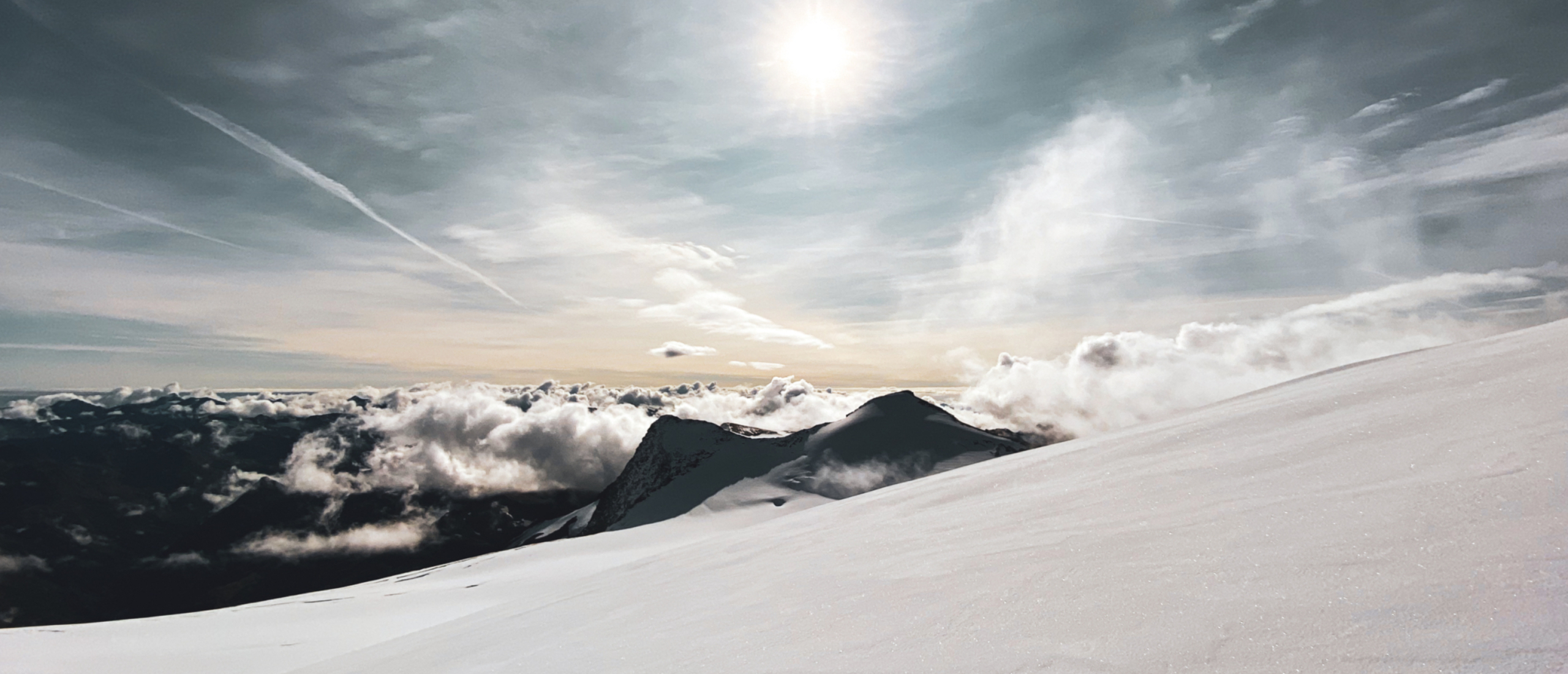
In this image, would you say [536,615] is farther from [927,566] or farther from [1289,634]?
[1289,634]

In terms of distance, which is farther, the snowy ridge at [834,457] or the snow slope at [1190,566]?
the snowy ridge at [834,457]

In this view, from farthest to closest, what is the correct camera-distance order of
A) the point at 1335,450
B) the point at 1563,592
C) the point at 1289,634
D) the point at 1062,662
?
1. the point at 1335,450
2. the point at 1062,662
3. the point at 1289,634
4. the point at 1563,592

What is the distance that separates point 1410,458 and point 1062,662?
322 cm

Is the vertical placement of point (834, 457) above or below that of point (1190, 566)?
below

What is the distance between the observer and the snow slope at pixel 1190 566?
7.73 ft

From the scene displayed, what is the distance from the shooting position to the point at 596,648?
491 cm

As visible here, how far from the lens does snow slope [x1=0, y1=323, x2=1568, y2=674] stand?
236cm

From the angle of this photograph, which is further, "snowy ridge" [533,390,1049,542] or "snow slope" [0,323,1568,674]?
"snowy ridge" [533,390,1049,542]

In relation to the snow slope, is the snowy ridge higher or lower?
lower

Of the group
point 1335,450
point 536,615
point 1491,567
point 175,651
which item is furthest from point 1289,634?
point 175,651

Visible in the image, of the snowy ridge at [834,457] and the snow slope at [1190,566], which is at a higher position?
the snow slope at [1190,566]

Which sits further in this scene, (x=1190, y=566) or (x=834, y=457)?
(x=834, y=457)

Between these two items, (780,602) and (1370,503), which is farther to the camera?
(780,602)

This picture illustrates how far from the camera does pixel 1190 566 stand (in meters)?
3.24
